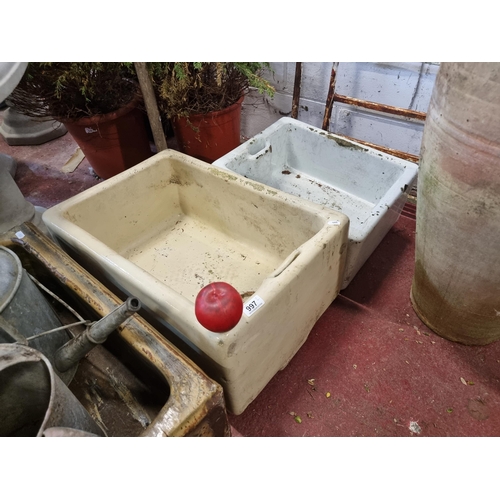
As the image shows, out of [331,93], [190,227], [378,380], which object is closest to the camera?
[378,380]

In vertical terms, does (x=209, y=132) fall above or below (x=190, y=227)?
above

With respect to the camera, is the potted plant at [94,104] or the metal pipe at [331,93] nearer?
the potted plant at [94,104]

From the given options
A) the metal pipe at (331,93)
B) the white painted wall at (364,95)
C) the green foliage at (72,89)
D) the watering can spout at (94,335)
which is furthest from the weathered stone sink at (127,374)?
the white painted wall at (364,95)

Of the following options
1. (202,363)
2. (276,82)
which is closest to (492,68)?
(202,363)

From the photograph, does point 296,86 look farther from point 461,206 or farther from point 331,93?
point 461,206

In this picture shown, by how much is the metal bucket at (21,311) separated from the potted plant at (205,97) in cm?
116

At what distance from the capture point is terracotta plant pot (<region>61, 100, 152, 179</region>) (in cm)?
195

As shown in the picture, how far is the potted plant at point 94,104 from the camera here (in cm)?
173

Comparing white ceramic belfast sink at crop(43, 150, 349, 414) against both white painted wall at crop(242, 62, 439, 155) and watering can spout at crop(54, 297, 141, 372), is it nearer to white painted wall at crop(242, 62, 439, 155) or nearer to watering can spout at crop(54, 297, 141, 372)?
watering can spout at crop(54, 297, 141, 372)

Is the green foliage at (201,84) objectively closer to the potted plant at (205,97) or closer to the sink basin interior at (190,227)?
the potted plant at (205,97)

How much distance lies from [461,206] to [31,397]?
1.22m

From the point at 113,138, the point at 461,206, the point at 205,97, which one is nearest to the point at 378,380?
the point at 461,206

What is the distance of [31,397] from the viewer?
34.4 inches

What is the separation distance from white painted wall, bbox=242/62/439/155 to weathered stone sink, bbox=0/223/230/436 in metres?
1.73
